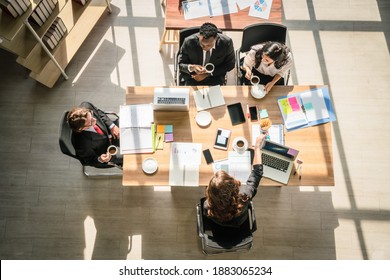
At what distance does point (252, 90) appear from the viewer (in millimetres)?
3107

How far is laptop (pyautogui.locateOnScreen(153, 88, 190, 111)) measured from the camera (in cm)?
296

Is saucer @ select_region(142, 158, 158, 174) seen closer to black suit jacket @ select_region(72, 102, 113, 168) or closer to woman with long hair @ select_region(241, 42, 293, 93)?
black suit jacket @ select_region(72, 102, 113, 168)

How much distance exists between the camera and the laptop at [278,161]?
2.89m

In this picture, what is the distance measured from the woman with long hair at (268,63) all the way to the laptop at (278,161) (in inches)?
20.7

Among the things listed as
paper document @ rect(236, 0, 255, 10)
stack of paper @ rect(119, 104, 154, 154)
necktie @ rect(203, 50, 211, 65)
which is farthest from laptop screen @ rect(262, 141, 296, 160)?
paper document @ rect(236, 0, 255, 10)

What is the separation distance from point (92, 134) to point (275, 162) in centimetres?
157

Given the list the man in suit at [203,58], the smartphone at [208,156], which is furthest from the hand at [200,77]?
the smartphone at [208,156]

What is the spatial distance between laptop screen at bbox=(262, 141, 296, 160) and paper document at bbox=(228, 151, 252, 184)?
0.55ft

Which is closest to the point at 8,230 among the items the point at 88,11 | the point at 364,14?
the point at 88,11

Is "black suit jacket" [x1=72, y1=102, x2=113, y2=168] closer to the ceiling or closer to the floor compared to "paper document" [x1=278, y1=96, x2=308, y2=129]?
closer to the floor

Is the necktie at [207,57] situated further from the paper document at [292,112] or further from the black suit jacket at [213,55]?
the paper document at [292,112]

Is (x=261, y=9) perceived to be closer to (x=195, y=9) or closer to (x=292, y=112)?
(x=195, y=9)

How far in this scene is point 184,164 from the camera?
293 cm
